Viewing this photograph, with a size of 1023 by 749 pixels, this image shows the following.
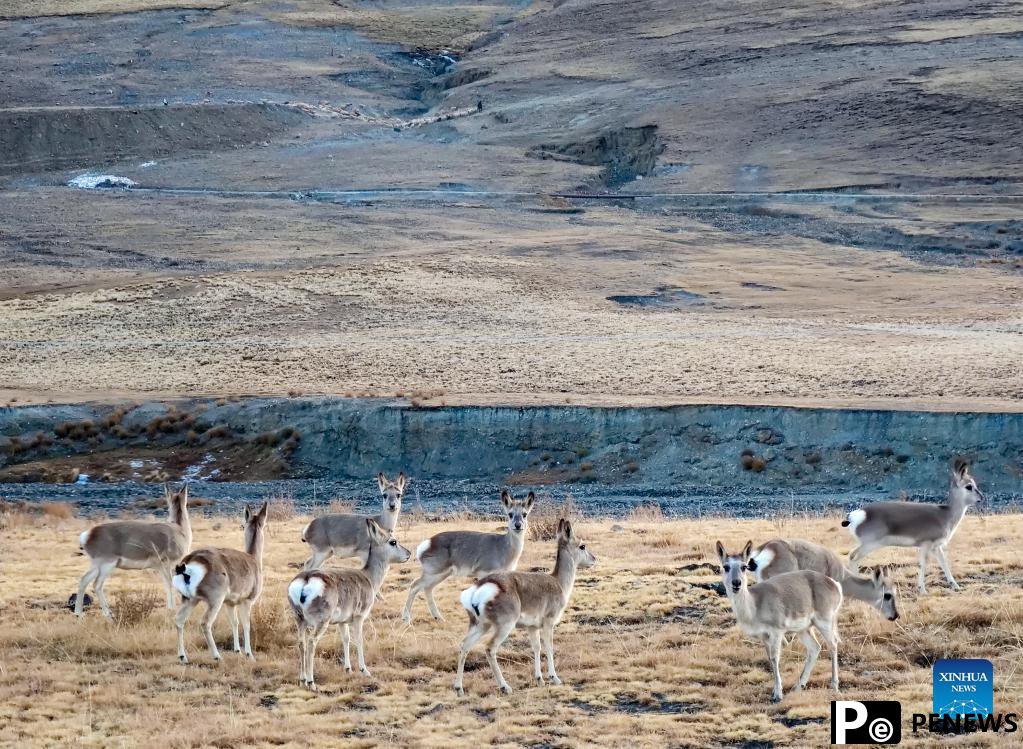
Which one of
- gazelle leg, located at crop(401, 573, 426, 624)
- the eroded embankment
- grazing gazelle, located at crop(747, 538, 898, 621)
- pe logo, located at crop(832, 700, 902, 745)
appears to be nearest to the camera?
pe logo, located at crop(832, 700, 902, 745)

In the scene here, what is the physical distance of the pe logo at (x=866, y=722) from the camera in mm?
10609

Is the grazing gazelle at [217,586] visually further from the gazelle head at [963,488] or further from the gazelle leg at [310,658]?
the gazelle head at [963,488]

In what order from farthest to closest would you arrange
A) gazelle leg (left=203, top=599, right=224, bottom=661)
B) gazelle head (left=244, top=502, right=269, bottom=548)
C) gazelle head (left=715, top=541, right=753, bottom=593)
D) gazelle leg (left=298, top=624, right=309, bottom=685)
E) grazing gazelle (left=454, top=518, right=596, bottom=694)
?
1. gazelle head (left=244, top=502, right=269, bottom=548)
2. gazelle leg (left=203, top=599, right=224, bottom=661)
3. gazelle leg (left=298, top=624, right=309, bottom=685)
4. grazing gazelle (left=454, top=518, right=596, bottom=694)
5. gazelle head (left=715, top=541, right=753, bottom=593)

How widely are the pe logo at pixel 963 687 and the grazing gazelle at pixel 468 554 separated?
4644mm

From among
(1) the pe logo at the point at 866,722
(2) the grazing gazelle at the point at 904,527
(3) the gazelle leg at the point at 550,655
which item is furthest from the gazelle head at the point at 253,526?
(2) the grazing gazelle at the point at 904,527

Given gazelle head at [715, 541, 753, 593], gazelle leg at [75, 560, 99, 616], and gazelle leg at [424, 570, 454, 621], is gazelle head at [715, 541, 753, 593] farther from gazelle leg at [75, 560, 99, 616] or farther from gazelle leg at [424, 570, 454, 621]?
gazelle leg at [75, 560, 99, 616]

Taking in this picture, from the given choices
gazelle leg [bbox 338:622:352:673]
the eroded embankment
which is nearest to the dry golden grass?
gazelle leg [bbox 338:622:352:673]

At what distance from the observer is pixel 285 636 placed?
14008 millimetres

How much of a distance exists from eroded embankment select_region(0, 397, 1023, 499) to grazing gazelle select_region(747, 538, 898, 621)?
15.3 metres

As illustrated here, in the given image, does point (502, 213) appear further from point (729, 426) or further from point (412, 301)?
point (729, 426)

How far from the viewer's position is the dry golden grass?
36.8 feet

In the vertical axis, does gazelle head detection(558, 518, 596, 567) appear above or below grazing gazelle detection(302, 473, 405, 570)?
above

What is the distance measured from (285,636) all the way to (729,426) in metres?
19.4

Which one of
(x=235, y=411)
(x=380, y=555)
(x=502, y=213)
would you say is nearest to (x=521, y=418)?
(x=235, y=411)
